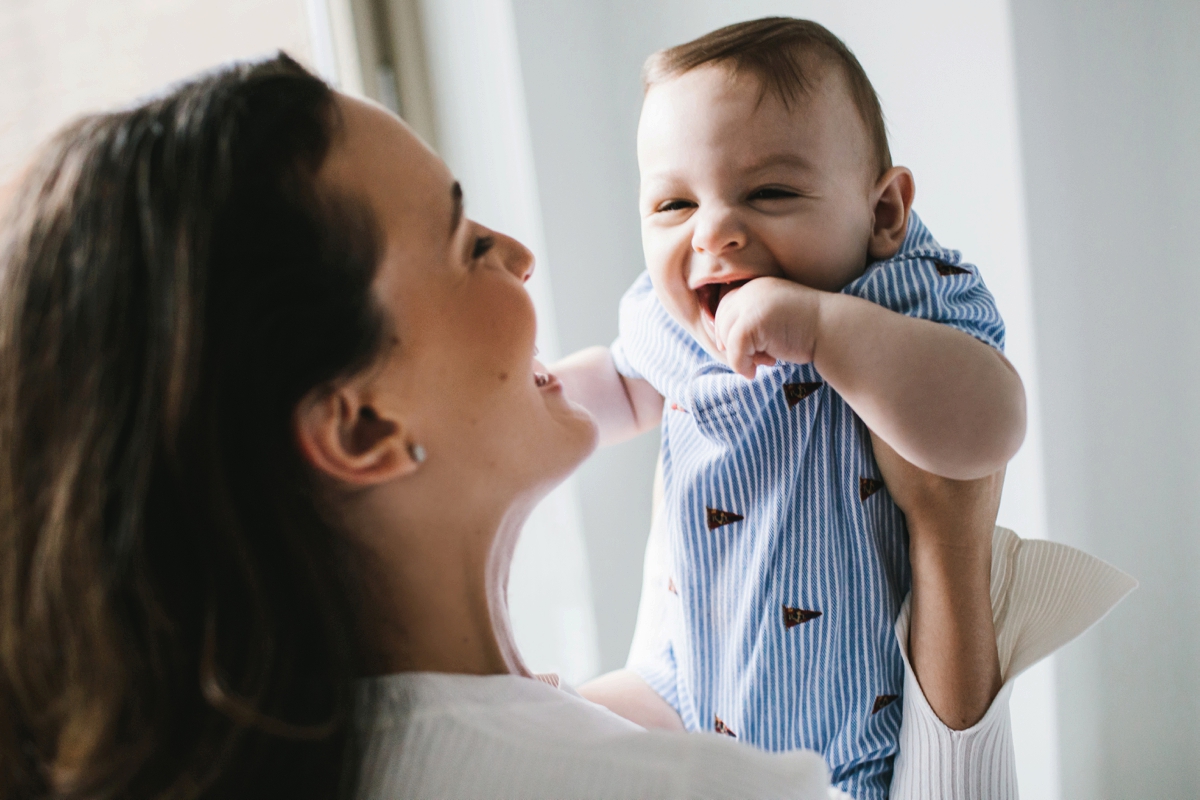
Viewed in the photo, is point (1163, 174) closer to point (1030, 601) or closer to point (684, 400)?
point (1030, 601)

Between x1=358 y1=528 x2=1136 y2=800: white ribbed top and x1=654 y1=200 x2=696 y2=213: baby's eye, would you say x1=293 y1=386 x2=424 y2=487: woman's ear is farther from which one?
x1=654 y1=200 x2=696 y2=213: baby's eye

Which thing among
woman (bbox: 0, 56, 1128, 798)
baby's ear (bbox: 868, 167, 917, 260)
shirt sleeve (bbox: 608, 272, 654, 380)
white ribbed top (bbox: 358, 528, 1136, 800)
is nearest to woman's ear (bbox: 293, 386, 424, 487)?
woman (bbox: 0, 56, 1128, 798)

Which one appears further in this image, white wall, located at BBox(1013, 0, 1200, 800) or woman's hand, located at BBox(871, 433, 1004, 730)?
white wall, located at BBox(1013, 0, 1200, 800)

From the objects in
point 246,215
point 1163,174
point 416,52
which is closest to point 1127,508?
point 1163,174

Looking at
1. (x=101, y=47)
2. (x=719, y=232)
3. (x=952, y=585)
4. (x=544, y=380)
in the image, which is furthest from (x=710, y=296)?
(x=101, y=47)

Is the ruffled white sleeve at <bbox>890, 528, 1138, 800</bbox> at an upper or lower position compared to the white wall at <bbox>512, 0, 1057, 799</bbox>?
lower

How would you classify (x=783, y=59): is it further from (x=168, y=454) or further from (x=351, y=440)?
(x=168, y=454)

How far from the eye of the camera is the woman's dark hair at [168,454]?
589 mm

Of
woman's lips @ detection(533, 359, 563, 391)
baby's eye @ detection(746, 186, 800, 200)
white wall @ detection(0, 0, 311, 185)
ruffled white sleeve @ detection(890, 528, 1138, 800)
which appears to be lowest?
ruffled white sleeve @ detection(890, 528, 1138, 800)

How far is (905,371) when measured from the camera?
0.75 meters

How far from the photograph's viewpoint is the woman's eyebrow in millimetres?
756

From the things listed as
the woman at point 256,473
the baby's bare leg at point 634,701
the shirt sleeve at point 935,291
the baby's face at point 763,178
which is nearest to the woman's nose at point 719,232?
the baby's face at point 763,178

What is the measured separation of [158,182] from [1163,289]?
1104 millimetres

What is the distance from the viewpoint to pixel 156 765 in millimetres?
609
